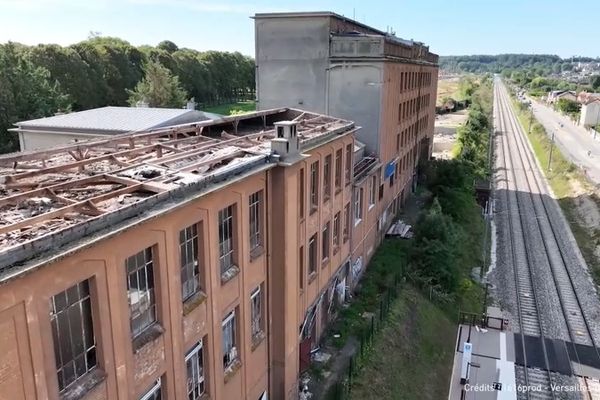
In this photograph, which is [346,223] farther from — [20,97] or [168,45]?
[168,45]

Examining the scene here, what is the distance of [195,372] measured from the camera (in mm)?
13305

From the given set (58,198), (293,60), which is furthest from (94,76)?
(58,198)

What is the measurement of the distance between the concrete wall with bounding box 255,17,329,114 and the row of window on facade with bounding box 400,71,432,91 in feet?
29.2

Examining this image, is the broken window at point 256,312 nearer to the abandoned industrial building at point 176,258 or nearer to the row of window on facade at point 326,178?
the abandoned industrial building at point 176,258

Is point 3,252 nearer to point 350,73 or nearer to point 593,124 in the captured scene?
point 350,73

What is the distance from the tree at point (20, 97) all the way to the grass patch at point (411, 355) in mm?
35888

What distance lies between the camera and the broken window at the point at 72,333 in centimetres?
893

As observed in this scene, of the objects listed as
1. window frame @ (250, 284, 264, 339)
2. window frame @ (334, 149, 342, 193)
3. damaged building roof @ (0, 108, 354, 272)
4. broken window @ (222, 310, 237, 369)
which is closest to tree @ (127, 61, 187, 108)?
window frame @ (334, 149, 342, 193)

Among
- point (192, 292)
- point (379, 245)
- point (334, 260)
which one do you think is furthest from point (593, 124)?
point (192, 292)

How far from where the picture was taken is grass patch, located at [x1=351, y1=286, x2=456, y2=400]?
22.0 metres

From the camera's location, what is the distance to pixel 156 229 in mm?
10898

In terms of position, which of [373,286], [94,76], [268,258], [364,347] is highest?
[94,76]

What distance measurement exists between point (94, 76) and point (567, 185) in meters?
68.9

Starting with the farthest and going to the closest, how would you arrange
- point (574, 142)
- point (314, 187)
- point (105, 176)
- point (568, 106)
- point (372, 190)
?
point (568, 106), point (574, 142), point (372, 190), point (314, 187), point (105, 176)
